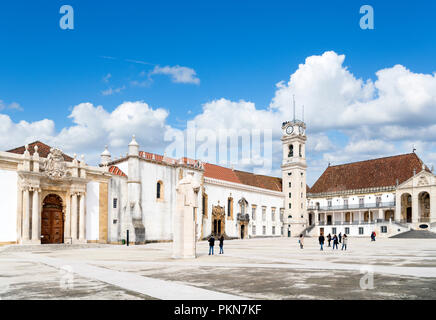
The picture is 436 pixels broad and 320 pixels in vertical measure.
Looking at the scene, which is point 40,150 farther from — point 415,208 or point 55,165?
point 415,208

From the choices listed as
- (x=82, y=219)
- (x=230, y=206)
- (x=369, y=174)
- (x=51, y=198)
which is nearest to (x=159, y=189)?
(x=82, y=219)

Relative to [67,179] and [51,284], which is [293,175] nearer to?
[67,179]

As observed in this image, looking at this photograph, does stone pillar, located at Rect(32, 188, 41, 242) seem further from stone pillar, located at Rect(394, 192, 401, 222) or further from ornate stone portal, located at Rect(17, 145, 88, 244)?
stone pillar, located at Rect(394, 192, 401, 222)

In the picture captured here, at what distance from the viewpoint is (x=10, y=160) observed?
3378 centimetres

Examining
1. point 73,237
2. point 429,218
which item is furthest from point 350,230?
point 73,237

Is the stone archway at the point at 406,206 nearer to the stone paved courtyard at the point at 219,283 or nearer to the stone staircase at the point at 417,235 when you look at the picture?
the stone staircase at the point at 417,235

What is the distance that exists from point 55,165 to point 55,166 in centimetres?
9

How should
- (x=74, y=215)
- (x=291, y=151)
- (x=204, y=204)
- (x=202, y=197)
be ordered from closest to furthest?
1. (x=74, y=215)
2. (x=202, y=197)
3. (x=204, y=204)
4. (x=291, y=151)

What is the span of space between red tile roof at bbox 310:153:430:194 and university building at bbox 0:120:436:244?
21 cm

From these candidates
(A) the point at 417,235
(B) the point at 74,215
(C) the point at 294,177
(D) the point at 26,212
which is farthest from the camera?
(C) the point at 294,177

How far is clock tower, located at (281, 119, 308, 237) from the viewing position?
7144 centimetres

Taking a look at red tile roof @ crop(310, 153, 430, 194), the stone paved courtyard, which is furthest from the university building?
the stone paved courtyard

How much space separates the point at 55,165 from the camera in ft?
120
